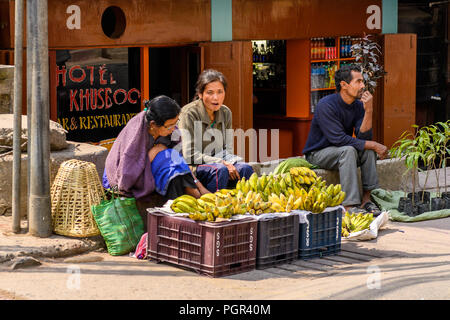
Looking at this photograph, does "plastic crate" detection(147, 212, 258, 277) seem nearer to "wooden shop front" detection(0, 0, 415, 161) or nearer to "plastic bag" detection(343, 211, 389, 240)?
"plastic bag" detection(343, 211, 389, 240)

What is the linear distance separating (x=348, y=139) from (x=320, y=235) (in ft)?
7.37

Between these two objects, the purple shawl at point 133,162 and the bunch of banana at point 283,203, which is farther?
the purple shawl at point 133,162

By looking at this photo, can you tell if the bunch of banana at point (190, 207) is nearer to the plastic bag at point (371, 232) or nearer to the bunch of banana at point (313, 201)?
the bunch of banana at point (313, 201)

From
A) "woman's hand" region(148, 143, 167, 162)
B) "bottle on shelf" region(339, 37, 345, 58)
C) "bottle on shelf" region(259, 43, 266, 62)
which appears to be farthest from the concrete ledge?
"bottle on shelf" region(339, 37, 345, 58)

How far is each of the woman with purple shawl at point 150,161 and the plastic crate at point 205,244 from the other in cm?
45

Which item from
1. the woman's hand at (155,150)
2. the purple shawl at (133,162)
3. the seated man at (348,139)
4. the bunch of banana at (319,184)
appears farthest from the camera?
the seated man at (348,139)

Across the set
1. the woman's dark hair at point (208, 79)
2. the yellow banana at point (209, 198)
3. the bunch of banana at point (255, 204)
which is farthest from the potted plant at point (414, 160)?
the yellow banana at point (209, 198)

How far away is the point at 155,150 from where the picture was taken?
283 inches

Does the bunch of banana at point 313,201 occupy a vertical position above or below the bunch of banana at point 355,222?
above

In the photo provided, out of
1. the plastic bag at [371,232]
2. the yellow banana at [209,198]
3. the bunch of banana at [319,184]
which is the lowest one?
the plastic bag at [371,232]

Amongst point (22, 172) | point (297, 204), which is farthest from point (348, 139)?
point (22, 172)

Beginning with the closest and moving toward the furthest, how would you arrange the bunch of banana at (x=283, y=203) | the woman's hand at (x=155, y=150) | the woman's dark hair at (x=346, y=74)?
the bunch of banana at (x=283, y=203)
the woman's hand at (x=155, y=150)
the woman's dark hair at (x=346, y=74)

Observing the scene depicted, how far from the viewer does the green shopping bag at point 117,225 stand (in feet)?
22.8

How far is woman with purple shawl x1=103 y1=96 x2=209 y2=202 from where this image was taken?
7012 millimetres
